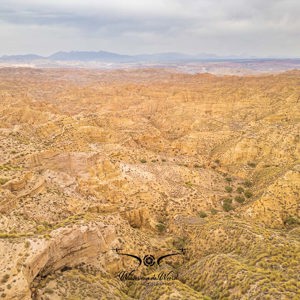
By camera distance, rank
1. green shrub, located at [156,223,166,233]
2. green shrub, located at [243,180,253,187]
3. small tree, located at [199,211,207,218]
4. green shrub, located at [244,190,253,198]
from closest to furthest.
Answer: green shrub, located at [156,223,166,233] → small tree, located at [199,211,207,218] → green shrub, located at [244,190,253,198] → green shrub, located at [243,180,253,187]

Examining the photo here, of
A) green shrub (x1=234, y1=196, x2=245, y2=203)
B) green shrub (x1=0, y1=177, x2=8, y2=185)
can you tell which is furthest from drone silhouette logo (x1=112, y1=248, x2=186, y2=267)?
green shrub (x1=234, y1=196, x2=245, y2=203)

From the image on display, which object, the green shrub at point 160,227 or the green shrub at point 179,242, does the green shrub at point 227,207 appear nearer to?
the green shrub at point 160,227

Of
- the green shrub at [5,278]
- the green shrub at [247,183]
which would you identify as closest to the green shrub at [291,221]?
the green shrub at [247,183]

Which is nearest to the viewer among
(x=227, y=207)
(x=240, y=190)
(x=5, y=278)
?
(x=5, y=278)

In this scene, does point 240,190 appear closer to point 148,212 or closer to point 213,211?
point 213,211

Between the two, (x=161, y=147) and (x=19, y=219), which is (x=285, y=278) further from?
(x=161, y=147)

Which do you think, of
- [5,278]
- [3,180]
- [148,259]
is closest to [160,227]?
[148,259]

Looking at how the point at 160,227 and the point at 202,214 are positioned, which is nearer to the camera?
→ the point at 160,227

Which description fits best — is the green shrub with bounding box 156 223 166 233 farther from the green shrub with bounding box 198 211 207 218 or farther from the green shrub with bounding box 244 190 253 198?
the green shrub with bounding box 244 190 253 198

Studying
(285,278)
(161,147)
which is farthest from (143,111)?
(285,278)
